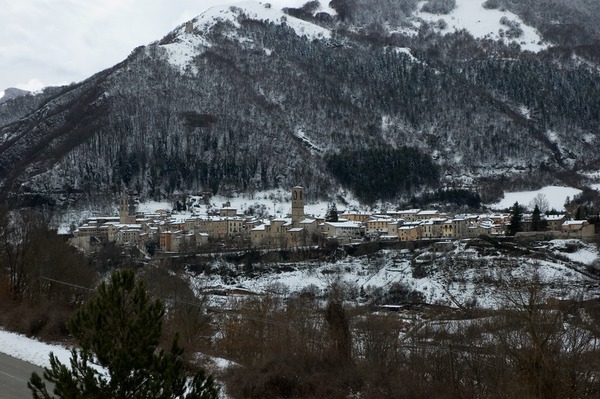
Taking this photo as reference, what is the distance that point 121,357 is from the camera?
6.47 meters

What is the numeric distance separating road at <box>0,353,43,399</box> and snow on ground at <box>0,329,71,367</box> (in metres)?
0.23

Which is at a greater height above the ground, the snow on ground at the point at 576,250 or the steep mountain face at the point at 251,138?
the steep mountain face at the point at 251,138

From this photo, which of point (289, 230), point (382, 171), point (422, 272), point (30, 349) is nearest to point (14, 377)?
point (30, 349)

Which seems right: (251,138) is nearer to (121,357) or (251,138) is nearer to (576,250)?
(576,250)

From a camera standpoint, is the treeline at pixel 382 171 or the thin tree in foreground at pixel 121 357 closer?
the thin tree in foreground at pixel 121 357

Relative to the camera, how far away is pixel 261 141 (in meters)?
156

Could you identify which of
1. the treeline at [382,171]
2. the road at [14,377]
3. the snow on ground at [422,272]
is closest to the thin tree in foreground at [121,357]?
the road at [14,377]

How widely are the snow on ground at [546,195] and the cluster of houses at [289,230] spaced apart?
123 feet

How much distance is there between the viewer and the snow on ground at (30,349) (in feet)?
47.2

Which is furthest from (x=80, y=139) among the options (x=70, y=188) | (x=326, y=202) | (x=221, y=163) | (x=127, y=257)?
(x=127, y=257)

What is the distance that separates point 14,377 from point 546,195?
457 feet

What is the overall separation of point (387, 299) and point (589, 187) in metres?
104

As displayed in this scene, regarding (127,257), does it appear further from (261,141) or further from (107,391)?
(261,141)

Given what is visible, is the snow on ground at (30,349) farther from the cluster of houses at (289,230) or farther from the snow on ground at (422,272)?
the cluster of houses at (289,230)
